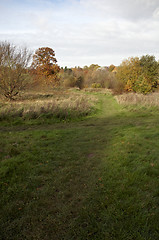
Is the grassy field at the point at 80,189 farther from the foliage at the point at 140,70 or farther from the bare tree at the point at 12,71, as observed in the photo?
the foliage at the point at 140,70

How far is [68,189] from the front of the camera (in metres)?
3.56

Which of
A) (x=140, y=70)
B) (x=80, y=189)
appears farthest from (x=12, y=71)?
(x=140, y=70)

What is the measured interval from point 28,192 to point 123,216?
204 cm

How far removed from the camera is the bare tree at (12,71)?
15711mm

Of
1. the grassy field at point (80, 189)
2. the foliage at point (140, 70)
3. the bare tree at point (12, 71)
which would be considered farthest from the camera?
the foliage at point (140, 70)

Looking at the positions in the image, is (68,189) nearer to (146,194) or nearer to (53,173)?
(53,173)

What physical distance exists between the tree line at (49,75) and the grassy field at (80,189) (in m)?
11.6

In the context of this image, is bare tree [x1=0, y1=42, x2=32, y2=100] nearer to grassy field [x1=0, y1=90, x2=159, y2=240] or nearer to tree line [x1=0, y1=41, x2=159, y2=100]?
tree line [x1=0, y1=41, x2=159, y2=100]

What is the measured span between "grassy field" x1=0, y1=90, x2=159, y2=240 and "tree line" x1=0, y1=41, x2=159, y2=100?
1159 centimetres

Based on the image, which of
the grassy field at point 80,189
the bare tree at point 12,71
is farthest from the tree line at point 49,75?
the grassy field at point 80,189

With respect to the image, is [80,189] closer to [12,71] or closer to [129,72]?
[12,71]

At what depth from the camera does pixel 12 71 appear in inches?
624

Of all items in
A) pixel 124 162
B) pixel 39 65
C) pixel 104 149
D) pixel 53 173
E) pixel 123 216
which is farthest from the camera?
pixel 39 65

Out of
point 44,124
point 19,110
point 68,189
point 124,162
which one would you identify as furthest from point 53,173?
point 19,110
